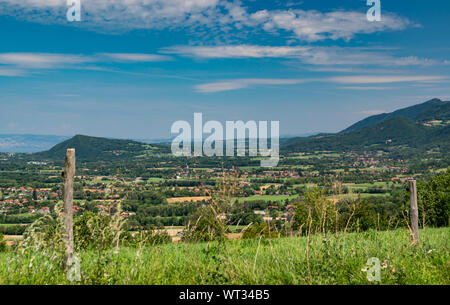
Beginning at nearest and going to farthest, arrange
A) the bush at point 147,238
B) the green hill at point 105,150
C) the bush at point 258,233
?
the bush at point 147,238, the bush at point 258,233, the green hill at point 105,150

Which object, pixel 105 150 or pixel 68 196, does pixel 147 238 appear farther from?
pixel 105 150

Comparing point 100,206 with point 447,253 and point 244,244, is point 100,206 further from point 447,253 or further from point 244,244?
point 447,253

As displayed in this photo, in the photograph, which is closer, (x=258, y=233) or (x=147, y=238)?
(x=147, y=238)

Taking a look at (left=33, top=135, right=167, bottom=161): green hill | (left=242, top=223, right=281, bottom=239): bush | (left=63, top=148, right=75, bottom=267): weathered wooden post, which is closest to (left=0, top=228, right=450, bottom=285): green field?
(left=63, top=148, right=75, bottom=267): weathered wooden post

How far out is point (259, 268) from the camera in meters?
5.04

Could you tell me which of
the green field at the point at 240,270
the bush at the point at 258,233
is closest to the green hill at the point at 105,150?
the bush at the point at 258,233

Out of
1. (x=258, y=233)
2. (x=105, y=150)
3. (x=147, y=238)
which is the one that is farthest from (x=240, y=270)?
(x=105, y=150)

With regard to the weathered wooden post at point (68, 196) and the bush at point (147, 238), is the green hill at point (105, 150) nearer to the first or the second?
the bush at point (147, 238)

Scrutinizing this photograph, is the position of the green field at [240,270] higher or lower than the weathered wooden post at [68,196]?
lower

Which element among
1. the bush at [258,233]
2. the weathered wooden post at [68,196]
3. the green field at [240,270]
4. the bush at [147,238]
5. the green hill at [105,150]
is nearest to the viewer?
the green field at [240,270]

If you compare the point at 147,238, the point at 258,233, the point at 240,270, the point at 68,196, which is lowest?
the point at 258,233

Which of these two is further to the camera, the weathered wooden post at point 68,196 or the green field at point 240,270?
the weathered wooden post at point 68,196
